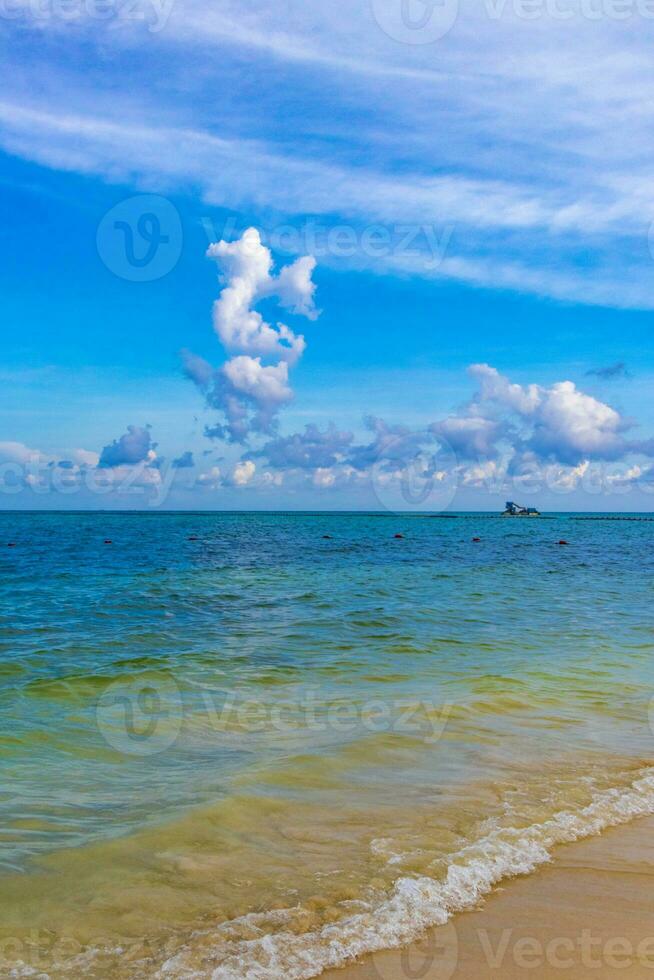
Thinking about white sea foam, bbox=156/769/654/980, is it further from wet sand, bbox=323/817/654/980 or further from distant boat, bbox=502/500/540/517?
distant boat, bbox=502/500/540/517

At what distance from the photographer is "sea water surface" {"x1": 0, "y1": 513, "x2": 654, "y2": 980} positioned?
4805 mm

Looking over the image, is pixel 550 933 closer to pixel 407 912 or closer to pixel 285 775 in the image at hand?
pixel 407 912

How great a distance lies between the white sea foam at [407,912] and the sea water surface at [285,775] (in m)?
0.02

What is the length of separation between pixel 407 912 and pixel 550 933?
3.12ft

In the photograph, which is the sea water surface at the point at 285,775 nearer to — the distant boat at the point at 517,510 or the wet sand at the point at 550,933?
the wet sand at the point at 550,933

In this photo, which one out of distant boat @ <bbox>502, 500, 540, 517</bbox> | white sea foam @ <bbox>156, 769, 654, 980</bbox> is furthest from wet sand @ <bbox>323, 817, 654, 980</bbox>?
distant boat @ <bbox>502, 500, 540, 517</bbox>

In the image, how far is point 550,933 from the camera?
467cm

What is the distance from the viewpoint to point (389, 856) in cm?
573

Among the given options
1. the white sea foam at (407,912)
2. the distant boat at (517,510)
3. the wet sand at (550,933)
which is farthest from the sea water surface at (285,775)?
the distant boat at (517,510)

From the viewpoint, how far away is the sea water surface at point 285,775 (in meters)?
4.80

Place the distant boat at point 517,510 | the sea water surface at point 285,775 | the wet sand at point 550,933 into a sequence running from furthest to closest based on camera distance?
the distant boat at point 517,510 < the sea water surface at point 285,775 < the wet sand at point 550,933

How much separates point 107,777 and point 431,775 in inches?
138

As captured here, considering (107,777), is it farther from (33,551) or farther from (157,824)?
(33,551)

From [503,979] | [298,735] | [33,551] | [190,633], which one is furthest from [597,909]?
[33,551]
